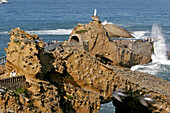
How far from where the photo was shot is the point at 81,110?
29328 mm

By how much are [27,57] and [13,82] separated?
225 centimetres

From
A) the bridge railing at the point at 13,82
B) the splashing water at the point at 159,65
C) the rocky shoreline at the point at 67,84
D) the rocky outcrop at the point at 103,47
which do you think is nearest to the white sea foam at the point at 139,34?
the splashing water at the point at 159,65

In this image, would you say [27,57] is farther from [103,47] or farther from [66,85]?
[103,47]

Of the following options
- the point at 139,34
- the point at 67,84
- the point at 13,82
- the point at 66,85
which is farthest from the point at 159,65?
the point at 13,82

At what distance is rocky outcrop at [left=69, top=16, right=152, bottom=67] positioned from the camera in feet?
158

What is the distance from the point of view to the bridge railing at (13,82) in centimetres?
2278

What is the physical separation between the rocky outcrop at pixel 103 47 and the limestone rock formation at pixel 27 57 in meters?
19.2

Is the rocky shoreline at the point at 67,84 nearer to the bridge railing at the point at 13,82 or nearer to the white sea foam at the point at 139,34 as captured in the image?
the bridge railing at the point at 13,82

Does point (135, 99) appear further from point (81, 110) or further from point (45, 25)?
point (45, 25)

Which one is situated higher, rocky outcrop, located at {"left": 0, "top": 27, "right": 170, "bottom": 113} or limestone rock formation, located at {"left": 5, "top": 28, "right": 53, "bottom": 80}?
limestone rock formation, located at {"left": 5, "top": 28, "right": 53, "bottom": 80}

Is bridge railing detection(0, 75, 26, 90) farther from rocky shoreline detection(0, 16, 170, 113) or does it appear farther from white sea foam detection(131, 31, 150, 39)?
white sea foam detection(131, 31, 150, 39)

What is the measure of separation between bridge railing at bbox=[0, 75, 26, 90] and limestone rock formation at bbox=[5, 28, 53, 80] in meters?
0.57

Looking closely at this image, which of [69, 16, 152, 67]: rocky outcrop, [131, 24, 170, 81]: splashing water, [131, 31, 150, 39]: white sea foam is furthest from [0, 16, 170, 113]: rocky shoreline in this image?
[131, 31, 150, 39]: white sea foam

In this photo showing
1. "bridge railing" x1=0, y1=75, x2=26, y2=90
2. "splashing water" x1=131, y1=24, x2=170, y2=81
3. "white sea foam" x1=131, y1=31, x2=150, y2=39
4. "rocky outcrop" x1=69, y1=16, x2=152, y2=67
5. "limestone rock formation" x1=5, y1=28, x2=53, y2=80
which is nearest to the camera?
"bridge railing" x1=0, y1=75, x2=26, y2=90
